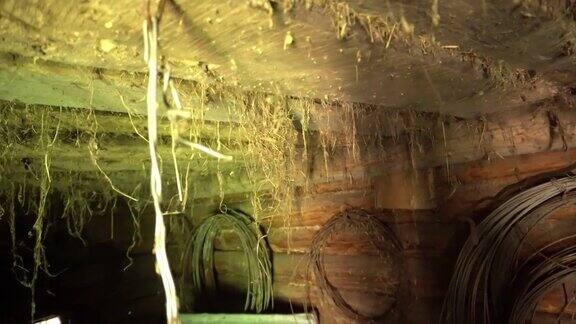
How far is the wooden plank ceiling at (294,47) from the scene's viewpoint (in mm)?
689

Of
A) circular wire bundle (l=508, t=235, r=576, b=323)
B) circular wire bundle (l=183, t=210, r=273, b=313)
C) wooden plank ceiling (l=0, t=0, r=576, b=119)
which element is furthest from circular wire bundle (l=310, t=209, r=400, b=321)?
wooden plank ceiling (l=0, t=0, r=576, b=119)

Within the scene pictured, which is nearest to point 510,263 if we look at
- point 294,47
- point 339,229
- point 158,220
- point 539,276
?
point 539,276

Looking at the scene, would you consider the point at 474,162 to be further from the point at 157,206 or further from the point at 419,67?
the point at 157,206

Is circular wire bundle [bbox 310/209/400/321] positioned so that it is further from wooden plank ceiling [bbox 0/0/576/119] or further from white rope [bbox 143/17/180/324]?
white rope [bbox 143/17/180/324]

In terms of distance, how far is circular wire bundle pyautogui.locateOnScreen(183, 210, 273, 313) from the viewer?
2846mm

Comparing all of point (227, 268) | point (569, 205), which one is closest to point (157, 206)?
point (569, 205)

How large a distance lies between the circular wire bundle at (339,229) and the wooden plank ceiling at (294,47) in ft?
3.56

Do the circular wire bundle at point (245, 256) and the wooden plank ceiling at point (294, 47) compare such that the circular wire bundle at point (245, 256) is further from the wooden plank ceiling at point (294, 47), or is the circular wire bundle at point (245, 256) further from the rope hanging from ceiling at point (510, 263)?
the wooden plank ceiling at point (294, 47)

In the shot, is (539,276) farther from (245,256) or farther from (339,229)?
(245,256)

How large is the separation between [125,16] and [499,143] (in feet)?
5.38

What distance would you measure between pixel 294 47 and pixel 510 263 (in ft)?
4.51

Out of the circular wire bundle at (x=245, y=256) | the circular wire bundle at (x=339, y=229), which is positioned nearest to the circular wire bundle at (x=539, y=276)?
the circular wire bundle at (x=339, y=229)

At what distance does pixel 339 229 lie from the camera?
2.38m

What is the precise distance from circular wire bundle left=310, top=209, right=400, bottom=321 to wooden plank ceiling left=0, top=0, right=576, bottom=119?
1086 mm
